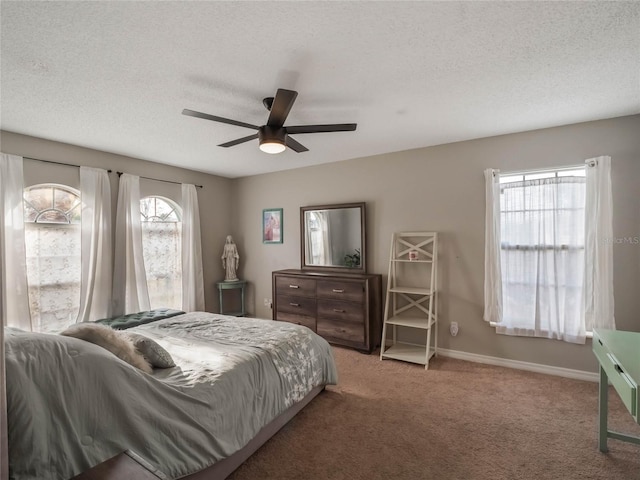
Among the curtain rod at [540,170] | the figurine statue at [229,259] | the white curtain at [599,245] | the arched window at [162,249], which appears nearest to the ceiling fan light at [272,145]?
the curtain rod at [540,170]

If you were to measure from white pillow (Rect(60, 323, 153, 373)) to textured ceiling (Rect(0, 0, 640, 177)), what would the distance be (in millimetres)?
1617

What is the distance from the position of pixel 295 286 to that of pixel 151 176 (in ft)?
8.14

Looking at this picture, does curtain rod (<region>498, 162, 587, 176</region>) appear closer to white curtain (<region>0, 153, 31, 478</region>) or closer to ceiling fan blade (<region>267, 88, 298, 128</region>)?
ceiling fan blade (<region>267, 88, 298, 128</region>)

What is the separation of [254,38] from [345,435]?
259 centimetres

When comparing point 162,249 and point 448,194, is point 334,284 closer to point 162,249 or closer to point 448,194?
point 448,194

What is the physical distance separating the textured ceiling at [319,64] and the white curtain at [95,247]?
2.04 ft

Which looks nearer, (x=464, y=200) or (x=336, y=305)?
(x=464, y=200)

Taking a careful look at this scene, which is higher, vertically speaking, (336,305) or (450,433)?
(336,305)

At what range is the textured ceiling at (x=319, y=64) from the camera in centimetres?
155

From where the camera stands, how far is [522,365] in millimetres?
3209

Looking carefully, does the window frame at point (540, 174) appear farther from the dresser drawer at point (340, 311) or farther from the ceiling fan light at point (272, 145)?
the ceiling fan light at point (272, 145)

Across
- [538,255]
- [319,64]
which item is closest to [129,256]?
[319,64]

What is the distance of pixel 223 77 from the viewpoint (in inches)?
83.0

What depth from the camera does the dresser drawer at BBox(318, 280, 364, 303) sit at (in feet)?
12.1
